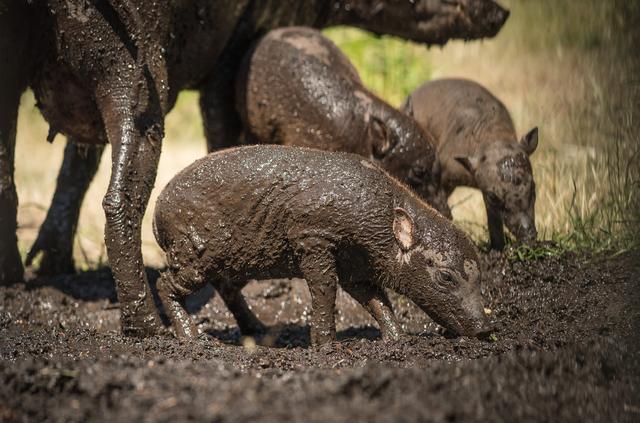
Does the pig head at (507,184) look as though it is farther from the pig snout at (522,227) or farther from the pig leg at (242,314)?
the pig leg at (242,314)

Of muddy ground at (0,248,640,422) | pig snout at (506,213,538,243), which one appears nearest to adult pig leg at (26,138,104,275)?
muddy ground at (0,248,640,422)

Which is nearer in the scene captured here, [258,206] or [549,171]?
[258,206]

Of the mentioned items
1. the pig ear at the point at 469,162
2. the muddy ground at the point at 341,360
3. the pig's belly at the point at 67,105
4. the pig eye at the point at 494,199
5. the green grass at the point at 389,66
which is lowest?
the muddy ground at the point at 341,360

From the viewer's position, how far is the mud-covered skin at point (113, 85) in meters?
5.71

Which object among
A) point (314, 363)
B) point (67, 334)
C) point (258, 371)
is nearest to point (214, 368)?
point (258, 371)

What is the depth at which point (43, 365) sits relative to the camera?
423 cm

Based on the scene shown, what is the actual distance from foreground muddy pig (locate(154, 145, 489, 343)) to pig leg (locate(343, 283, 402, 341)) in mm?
17

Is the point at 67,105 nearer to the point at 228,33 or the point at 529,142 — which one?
the point at 228,33

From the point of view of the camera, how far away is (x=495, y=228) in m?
6.91

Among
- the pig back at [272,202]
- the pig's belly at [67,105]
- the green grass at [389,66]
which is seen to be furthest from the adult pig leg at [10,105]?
the green grass at [389,66]

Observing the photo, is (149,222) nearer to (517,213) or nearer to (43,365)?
(517,213)

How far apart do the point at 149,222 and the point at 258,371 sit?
4.88 metres

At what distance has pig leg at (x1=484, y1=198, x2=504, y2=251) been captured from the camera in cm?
685

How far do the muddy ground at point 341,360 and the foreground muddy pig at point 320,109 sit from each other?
932mm
